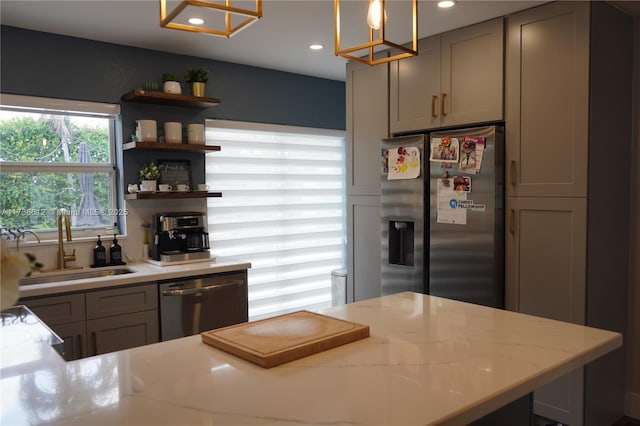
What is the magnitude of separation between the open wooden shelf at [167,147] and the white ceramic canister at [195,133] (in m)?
0.06

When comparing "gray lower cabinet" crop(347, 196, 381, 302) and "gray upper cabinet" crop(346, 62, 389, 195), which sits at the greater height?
"gray upper cabinet" crop(346, 62, 389, 195)

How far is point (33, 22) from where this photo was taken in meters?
3.08

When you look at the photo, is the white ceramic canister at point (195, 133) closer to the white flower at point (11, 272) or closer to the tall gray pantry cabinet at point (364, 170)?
the tall gray pantry cabinet at point (364, 170)

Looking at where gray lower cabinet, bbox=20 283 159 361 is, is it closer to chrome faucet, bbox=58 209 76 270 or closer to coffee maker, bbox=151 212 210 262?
coffee maker, bbox=151 212 210 262

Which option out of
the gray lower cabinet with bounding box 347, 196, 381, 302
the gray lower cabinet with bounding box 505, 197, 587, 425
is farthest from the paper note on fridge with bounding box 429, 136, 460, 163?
the gray lower cabinet with bounding box 347, 196, 381, 302

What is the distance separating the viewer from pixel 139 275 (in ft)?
10.0

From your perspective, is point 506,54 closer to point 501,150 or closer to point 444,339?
point 501,150

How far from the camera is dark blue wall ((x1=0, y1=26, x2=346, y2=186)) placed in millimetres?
3221

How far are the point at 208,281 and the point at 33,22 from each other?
1874 mm

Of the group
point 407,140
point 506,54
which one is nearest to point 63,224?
point 407,140

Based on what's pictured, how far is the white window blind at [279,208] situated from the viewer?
4.24m

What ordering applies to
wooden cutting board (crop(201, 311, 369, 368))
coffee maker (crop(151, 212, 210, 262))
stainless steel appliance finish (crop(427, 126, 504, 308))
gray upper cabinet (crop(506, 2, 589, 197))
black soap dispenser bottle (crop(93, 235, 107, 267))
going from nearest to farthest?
wooden cutting board (crop(201, 311, 369, 368)) → gray upper cabinet (crop(506, 2, 589, 197)) → stainless steel appliance finish (crop(427, 126, 504, 308)) → black soap dispenser bottle (crop(93, 235, 107, 267)) → coffee maker (crop(151, 212, 210, 262))

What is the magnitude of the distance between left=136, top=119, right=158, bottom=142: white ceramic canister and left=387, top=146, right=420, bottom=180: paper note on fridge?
1606 mm

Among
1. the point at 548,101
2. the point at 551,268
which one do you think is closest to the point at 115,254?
the point at 551,268
